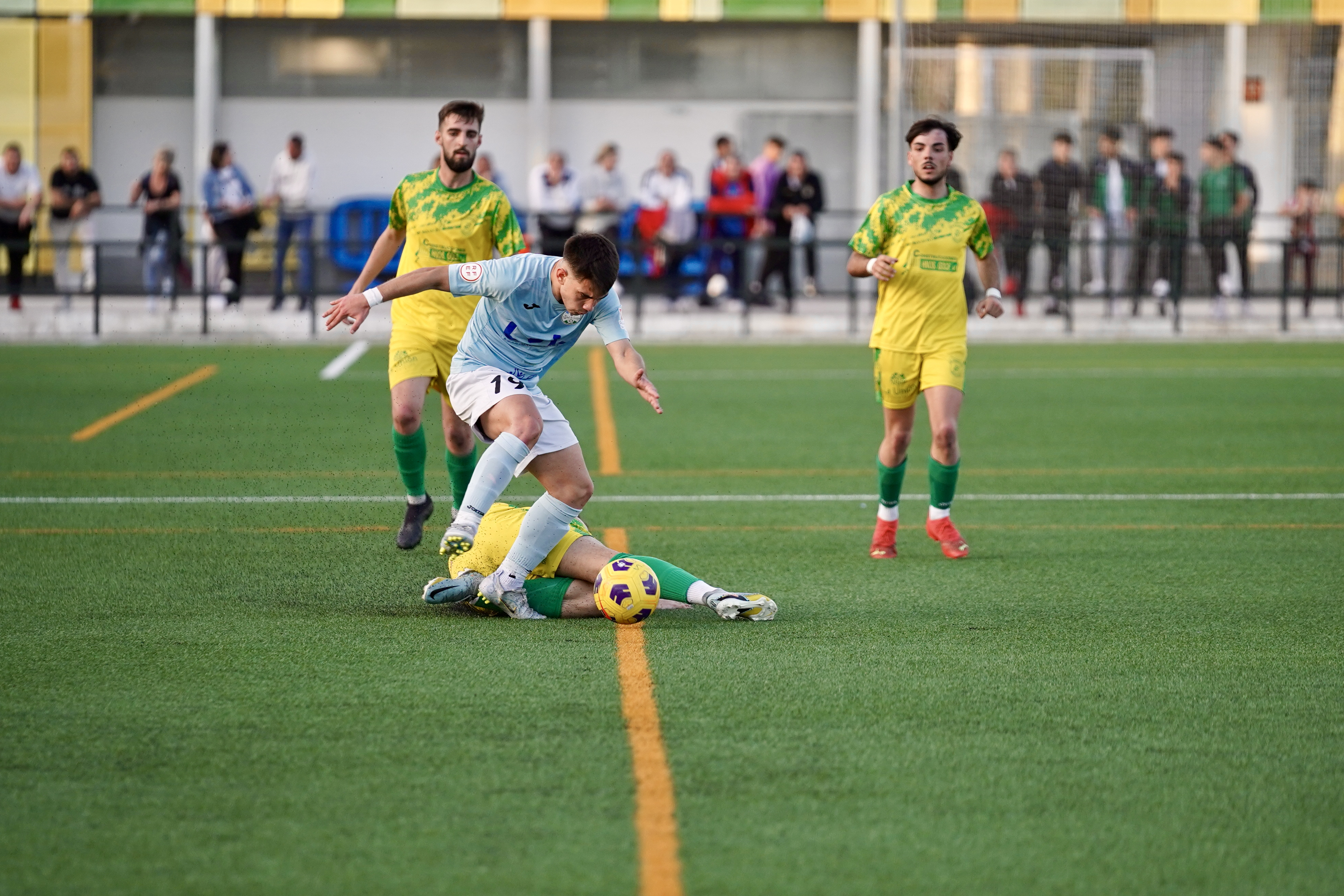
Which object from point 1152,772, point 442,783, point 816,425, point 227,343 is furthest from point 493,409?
point 227,343

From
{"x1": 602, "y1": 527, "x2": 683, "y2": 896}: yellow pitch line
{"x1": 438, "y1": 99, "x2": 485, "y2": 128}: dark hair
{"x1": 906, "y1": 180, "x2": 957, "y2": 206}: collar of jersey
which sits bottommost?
{"x1": 602, "y1": 527, "x2": 683, "y2": 896}: yellow pitch line

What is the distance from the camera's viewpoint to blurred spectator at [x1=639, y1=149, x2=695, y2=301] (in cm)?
2336

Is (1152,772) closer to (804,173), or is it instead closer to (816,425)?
(816,425)

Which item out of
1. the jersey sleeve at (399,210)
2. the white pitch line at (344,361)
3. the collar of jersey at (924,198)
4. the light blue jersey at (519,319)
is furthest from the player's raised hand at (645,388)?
the white pitch line at (344,361)

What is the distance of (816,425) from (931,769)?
364 inches

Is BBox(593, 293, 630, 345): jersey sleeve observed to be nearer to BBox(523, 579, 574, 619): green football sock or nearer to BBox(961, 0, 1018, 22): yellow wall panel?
BBox(523, 579, 574, 619): green football sock

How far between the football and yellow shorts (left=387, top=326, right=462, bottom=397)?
2206mm

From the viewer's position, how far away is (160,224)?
74.7ft

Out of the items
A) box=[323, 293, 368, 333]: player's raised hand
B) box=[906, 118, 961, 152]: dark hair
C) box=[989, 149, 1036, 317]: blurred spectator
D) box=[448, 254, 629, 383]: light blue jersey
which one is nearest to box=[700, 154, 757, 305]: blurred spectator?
box=[989, 149, 1036, 317]: blurred spectator

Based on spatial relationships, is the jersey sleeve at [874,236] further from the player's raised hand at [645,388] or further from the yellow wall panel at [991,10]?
the yellow wall panel at [991,10]

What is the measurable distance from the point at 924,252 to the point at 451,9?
22.6 meters

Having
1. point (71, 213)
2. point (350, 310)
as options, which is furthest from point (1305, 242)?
point (350, 310)

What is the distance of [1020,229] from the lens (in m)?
23.9

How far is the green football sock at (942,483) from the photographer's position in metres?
8.47
